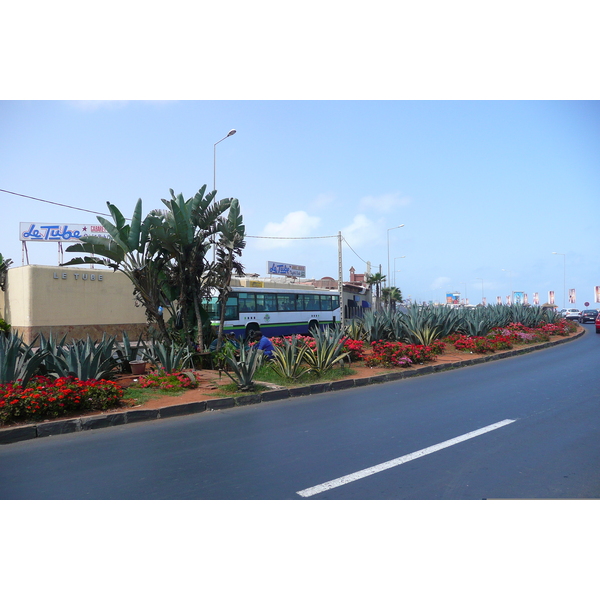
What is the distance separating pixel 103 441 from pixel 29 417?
5.07 ft

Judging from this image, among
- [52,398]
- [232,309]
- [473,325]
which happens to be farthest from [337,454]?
[232,309]

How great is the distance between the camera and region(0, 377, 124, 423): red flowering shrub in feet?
23.8

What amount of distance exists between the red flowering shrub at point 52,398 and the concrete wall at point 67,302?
616 inches

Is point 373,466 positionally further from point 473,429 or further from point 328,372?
point 328,372

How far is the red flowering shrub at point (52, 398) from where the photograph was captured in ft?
23.8

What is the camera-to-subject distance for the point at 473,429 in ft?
22.7

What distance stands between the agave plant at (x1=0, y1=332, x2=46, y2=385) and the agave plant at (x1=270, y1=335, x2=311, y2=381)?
488cm

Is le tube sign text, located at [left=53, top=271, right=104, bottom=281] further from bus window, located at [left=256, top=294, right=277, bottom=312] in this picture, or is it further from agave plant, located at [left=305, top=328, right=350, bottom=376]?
agave plant, located at [left=305, top=328, right=350, bottom=376]

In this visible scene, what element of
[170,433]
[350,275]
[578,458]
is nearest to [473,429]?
[578,458]

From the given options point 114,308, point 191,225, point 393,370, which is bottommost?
point 393,370

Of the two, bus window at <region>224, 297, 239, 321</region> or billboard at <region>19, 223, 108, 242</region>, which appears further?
billboard at <region>19, 223, 108, 242</region>

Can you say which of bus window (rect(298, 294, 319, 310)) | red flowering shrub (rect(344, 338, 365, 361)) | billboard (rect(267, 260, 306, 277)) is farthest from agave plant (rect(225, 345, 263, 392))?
billboard (rect(267, 260, 306, 277))

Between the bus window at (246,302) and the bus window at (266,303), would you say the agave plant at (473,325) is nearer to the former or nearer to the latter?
the bus window at (266,303)

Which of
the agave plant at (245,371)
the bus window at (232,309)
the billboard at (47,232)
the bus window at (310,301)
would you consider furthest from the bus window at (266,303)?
the billboard at (47,232)
